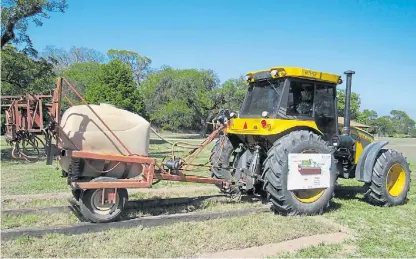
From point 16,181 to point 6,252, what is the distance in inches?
245

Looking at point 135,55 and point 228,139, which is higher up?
point 135,55

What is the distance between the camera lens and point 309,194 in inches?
267

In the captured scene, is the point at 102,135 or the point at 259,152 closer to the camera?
the point at 102,135

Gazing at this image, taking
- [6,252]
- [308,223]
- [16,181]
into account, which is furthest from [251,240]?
[16,181]

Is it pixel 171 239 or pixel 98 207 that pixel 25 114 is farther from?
pixel 171 239

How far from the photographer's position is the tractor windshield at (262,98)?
695 cm

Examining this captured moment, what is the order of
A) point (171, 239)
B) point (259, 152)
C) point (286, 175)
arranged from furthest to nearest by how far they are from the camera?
point (259, 152), point (286, 175), point (171, 239)

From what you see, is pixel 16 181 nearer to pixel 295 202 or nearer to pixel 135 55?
pixel 295 202

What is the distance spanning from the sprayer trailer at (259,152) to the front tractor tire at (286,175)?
0.6 inches

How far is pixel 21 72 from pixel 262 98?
13.2 meters

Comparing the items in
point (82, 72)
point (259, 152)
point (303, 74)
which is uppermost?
point (82, 72)

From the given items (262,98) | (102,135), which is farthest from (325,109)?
(102,135)

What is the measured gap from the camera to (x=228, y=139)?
25.6 ft

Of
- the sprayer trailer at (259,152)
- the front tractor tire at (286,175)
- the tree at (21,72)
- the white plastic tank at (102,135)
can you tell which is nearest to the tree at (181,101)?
the tree at (21,72)
